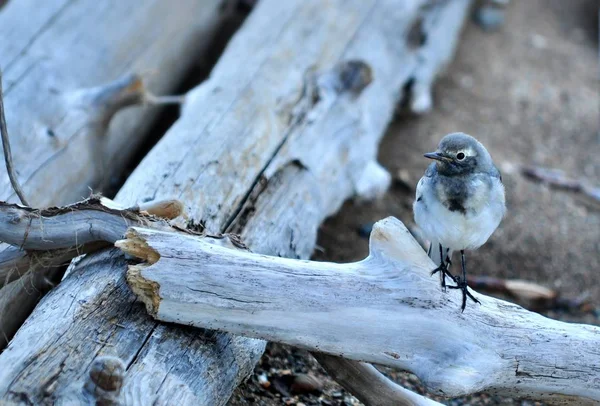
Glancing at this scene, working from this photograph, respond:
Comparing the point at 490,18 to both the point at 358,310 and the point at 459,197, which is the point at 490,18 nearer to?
the point at 459,197

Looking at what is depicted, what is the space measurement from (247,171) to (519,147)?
2974 millimetres

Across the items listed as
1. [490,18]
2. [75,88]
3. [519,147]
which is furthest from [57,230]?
[490,18]

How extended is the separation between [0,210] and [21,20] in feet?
7.14

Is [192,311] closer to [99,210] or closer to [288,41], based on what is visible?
[99,210]

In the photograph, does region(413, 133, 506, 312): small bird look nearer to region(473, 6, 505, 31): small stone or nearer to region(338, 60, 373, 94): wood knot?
region(338, 60, 373, 94): wood knot

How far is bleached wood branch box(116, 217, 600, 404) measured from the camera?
9.45ft

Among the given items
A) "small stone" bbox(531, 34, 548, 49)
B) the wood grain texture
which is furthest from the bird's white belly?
"small stone" bbox(531, 34, 548, 49)

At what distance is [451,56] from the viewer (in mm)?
6969

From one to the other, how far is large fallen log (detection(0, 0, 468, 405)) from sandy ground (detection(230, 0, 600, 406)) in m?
0.45

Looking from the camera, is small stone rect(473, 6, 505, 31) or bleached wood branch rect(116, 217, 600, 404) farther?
small stone rect(473, 6, 505, 31)

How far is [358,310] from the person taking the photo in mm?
2889

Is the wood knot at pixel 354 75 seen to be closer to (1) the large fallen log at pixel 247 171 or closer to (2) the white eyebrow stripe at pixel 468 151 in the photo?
(1) the large fallen log at pixel 247 171

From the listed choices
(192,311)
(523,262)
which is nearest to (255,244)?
(192,311)

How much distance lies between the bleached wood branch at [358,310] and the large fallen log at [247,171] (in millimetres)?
182
